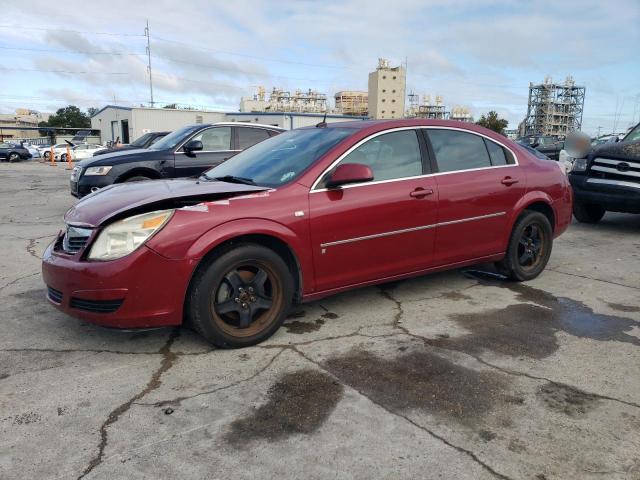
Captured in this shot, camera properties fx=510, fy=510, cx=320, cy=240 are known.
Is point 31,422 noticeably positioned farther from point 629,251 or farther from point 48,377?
point 629,251

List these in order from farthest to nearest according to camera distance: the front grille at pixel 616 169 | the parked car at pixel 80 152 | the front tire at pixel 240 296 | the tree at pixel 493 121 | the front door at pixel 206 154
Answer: the tree at pixel 493 121, the parked car at pixel 80 152, the front door at pixel 206 154, the front grille at pixel 616 169, the front tire at pixel 240 296

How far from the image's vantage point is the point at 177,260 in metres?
3.25

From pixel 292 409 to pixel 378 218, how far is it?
1.75 m

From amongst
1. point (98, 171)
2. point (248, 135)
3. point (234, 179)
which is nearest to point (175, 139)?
point (248, 135)

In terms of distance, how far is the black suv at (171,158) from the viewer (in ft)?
27.8

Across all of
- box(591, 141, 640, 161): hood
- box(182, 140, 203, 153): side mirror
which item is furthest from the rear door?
box(182, 140, 203, 153): side mirror

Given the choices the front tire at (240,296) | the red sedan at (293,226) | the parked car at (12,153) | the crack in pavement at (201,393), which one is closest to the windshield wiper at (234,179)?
the red sedan at (293,226)

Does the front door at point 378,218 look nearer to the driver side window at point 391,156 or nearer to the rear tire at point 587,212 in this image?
the driver side window at point 391,156

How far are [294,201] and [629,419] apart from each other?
2417 mm

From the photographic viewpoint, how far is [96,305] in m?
3.25

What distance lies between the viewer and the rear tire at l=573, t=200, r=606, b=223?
884 cm

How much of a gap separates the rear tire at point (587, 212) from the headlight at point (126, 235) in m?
7.74

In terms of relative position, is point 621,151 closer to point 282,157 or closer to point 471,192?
point 471,192

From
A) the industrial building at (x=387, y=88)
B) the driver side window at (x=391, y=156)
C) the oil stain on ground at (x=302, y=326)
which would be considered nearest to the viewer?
the oil stain on ground at (x=302, y=326)
